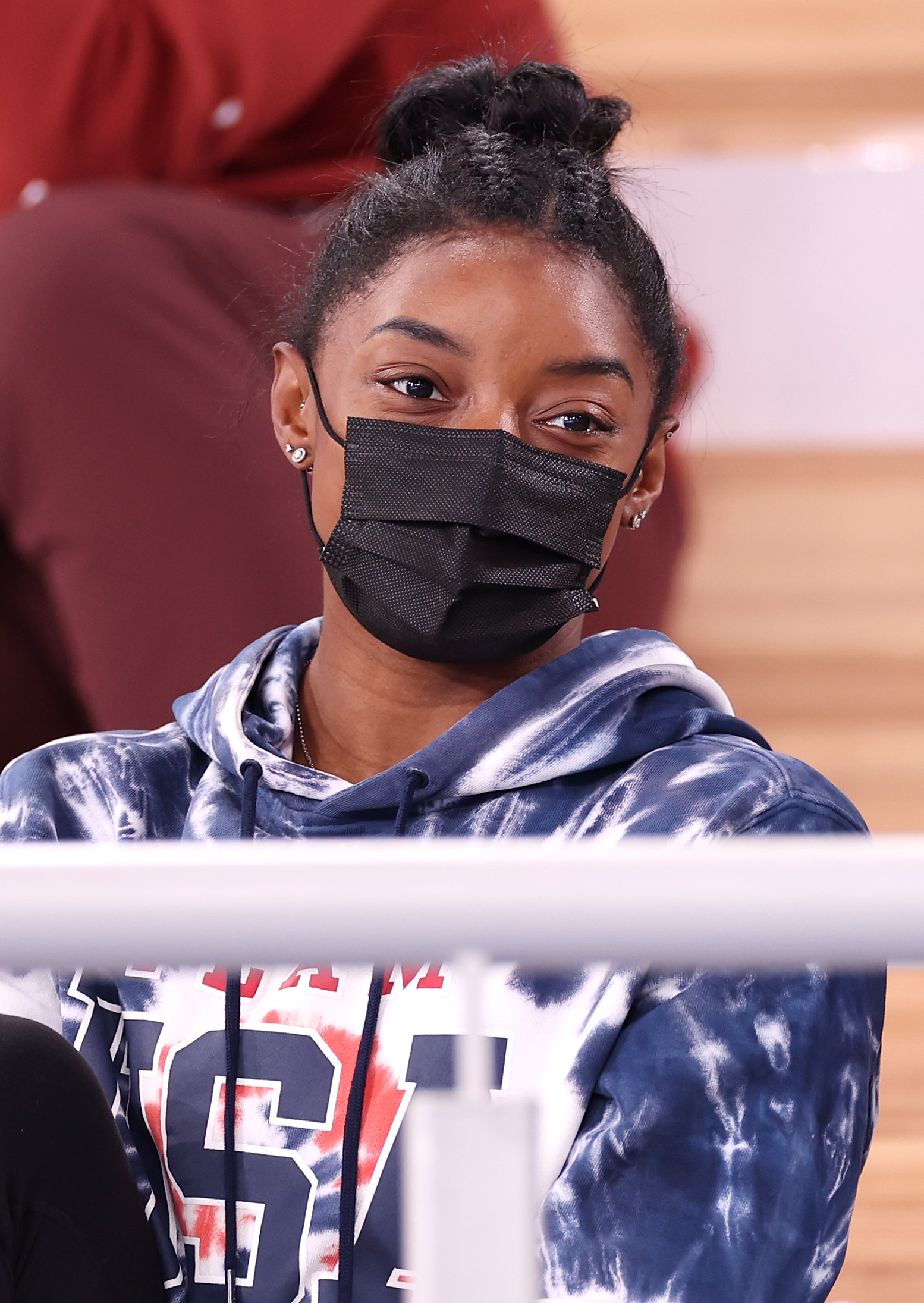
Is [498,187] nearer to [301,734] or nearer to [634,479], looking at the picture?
[634,479]

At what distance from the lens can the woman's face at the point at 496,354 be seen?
2.43 ft

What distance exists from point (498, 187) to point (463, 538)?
18cm

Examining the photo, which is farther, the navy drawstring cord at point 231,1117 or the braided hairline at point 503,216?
the braided hairline at point 503,216

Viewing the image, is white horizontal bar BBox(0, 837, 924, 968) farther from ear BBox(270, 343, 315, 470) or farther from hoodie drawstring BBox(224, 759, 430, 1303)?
ear BBox(270, 343, 315, 470)

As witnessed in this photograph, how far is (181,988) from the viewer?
0.72 meters

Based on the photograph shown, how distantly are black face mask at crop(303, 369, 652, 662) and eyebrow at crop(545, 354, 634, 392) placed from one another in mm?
41

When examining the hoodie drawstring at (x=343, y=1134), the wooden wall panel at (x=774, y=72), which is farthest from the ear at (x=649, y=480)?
the wooden wall panel at (x=774, y=72)

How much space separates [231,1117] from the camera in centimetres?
69

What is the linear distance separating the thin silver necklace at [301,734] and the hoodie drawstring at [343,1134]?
0.49ft

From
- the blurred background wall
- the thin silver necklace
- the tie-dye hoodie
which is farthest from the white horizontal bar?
the blurred background wall

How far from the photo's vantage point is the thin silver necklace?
0.83 m

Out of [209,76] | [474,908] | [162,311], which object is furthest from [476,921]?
[209,76]

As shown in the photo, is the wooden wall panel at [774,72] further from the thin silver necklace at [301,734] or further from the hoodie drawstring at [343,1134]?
the hoodie drawstring at [343,1134]

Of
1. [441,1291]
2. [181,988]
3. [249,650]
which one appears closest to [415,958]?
[441,1291]
